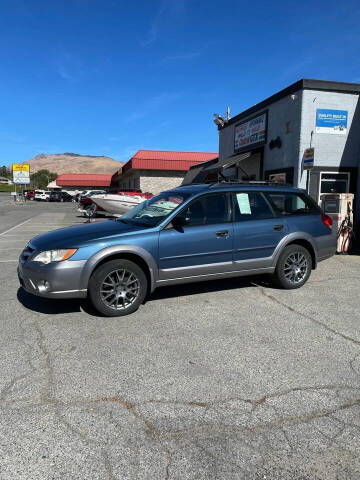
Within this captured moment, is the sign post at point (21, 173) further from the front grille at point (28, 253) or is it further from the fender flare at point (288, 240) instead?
the fender flare at point (288, 240)

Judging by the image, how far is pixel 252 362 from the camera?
3.38 metres

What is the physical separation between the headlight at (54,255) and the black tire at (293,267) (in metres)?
3.18

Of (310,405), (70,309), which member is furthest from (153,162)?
(310,405)

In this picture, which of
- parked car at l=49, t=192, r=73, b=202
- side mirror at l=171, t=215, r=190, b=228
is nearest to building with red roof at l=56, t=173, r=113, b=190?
parked car at l=49, t=192, r=73, b=202

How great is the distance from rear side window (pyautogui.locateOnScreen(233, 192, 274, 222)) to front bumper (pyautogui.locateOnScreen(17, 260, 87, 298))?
2.42 meters

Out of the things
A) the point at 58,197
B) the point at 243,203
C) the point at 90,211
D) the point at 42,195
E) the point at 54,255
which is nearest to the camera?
the point at 54,255

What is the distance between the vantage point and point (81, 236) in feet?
14.8

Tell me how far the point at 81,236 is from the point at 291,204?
3432 millimetres

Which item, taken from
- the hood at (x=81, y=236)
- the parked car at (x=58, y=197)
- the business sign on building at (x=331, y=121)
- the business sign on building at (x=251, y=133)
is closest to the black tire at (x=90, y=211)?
the business sign on building at (x=251, y=133)

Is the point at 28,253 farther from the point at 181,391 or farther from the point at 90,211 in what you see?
the point at 90,211

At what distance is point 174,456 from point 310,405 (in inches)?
46.2

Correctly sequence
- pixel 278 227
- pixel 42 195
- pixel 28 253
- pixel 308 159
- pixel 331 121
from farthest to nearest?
pixel 42 195, pixel 331 121, pixel 308 159, pixel 278 227, pixel 28 253

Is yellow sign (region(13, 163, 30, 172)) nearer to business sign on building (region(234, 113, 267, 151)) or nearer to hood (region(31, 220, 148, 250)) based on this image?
business sign on building (region(234, 113, 267, 151))

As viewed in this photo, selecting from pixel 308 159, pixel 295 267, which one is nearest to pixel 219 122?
pixel 308 159
